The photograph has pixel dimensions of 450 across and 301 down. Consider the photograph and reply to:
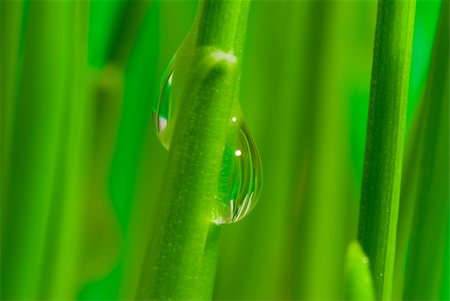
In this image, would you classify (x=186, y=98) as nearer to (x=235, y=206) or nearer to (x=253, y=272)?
(x=235, y=206)

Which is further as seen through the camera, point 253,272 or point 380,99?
point 253,272

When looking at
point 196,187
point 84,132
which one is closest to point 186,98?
point 196,187

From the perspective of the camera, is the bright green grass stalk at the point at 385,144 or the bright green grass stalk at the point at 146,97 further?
the bright green grass stalk at the point at 146,97

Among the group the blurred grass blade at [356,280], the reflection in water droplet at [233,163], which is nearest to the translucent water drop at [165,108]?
the reflection in water droplet at [233,163]

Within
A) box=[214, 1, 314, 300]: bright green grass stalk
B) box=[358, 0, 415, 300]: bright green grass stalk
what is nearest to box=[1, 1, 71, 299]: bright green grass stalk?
box=[214, 1, 314, 300]: bright green grass stalk

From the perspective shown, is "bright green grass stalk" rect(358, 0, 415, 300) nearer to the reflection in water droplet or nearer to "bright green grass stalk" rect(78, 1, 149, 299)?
the reflection in water droplet

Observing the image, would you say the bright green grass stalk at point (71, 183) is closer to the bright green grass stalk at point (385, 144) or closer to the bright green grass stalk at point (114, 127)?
the bright green grass stalk at point (114, 127)

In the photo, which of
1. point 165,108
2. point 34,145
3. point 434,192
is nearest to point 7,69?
point 34,145
